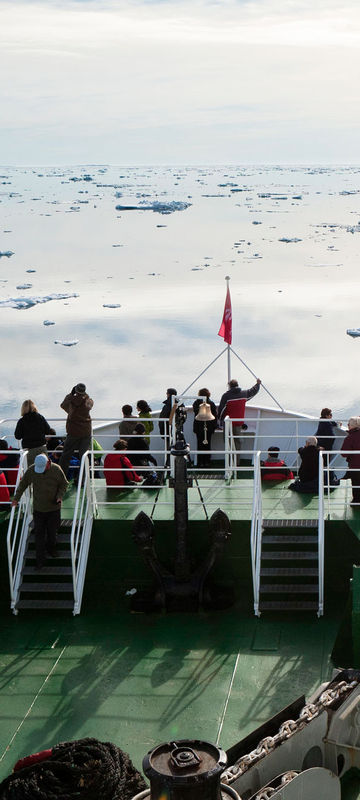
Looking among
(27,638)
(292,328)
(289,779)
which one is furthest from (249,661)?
(292,328)

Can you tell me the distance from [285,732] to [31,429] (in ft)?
16.6

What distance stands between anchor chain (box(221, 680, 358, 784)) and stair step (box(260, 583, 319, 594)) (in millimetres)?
2578

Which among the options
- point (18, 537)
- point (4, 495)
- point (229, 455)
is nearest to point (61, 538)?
point (18, 537)

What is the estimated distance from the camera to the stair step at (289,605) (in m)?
9.48

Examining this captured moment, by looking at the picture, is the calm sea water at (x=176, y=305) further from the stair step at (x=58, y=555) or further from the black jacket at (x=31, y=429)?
the stair step at (x=58, y=555)

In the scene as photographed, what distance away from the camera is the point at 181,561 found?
9.76 metres

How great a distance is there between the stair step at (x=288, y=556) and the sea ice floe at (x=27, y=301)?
27.4 metres

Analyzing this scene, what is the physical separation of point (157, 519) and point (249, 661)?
77.7 inches

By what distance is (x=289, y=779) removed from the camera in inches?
235

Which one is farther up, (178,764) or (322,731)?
(178,764)

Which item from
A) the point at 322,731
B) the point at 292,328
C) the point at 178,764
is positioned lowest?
the point at 292,328

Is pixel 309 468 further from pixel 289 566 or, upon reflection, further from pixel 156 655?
pixel 156 655

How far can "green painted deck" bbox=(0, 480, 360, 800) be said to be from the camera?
25.7 ft

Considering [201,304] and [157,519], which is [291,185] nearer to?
[201,304]
